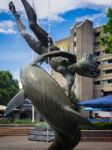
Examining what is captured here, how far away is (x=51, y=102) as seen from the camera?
7527 mm

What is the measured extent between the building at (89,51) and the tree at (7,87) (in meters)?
11.0

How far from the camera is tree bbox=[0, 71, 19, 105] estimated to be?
64.0 m

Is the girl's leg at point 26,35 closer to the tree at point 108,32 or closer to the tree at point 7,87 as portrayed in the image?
the tree at point 108,32

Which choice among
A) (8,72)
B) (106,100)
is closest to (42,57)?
(106,100)

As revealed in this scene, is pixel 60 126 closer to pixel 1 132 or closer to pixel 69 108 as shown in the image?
pixel 69 108

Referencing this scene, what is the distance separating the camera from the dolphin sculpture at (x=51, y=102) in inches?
295

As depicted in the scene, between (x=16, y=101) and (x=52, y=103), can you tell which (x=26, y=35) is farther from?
(x=52, y=103)

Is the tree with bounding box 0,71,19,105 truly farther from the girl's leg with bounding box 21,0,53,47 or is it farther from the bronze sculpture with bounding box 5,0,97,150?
the bronze sculpture with bounding box 5,0,97,150

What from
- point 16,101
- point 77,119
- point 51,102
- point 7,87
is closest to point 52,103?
point 51,102

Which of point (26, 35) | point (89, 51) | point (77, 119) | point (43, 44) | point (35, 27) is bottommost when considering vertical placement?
point (77, 119)

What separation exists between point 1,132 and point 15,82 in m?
44.9

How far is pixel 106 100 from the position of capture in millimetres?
20906

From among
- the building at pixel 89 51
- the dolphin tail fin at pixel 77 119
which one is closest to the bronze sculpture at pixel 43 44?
the dolphin tail fin at pixel 77 119

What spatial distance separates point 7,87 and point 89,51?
19730mm
